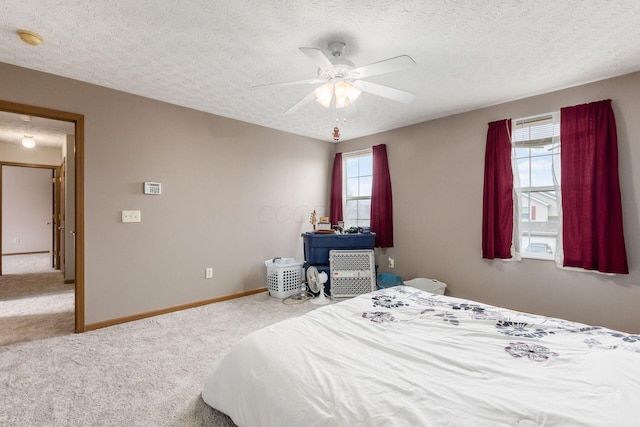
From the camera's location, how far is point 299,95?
126 inches

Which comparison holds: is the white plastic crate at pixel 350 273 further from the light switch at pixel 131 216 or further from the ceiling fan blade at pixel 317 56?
the ceiling fan blade at pixel 317 56

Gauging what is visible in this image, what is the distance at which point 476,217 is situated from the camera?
11.8ft

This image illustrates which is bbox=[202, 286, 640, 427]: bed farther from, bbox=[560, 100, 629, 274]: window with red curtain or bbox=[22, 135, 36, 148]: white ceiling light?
bbox=[22, 135, 36, 148]: white ceiling light

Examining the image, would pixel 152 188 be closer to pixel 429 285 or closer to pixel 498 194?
pixel 429 285

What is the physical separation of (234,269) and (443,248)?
279cm

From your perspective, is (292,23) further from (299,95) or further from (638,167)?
(638,167)

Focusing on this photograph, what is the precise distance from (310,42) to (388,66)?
0.67m

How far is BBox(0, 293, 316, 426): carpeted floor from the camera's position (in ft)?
5.41

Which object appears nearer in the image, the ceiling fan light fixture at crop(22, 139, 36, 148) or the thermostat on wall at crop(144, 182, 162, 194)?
the thermostat on wall at crop(144, 182, 162, 194)

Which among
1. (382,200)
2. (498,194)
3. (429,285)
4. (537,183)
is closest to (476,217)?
(498,194)

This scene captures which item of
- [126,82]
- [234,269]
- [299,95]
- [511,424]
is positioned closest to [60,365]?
[234,269]

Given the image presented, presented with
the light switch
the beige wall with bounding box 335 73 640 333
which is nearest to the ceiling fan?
the beige wall with bounding box 335 73 640 333

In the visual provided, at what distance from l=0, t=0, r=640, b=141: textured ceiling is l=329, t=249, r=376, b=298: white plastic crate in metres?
1.98

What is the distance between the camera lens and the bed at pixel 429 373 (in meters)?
0.92
